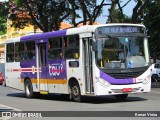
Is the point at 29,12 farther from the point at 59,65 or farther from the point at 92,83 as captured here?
the point at 92,83

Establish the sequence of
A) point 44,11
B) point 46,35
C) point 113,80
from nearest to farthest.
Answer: point 113,80 → point 46,35 → point 44,11

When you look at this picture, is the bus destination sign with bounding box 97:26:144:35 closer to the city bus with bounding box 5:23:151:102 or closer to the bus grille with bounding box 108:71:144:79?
the city bus with bounding box 5:23:151:102

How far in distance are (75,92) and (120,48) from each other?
2.73 metres

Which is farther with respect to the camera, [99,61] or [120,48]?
[120,48]

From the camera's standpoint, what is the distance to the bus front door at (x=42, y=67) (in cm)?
2058

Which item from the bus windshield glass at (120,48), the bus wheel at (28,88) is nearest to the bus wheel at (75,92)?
the bus windshield glass at (120,48)

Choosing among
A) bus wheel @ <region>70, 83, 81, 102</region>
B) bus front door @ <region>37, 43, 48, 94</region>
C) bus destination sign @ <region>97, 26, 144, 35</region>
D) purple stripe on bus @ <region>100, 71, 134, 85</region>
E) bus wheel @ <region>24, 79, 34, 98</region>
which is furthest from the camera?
bus wheel @ <region>24, 79, 34, 98</region>

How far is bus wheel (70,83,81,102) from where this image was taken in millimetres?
18019

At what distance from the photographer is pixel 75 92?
18.3 m

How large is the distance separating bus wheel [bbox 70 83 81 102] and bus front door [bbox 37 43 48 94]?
2347mm

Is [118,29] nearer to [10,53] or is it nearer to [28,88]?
[28,88]

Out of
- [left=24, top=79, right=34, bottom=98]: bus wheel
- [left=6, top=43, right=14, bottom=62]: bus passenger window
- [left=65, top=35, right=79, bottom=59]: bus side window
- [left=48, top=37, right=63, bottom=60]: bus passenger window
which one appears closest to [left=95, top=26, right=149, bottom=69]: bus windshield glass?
[left=65, top=35, right=79, bottom=59]: bus side window

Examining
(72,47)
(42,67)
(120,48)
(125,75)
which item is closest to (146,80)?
(125,75)

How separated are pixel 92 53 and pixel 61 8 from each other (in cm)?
2306
